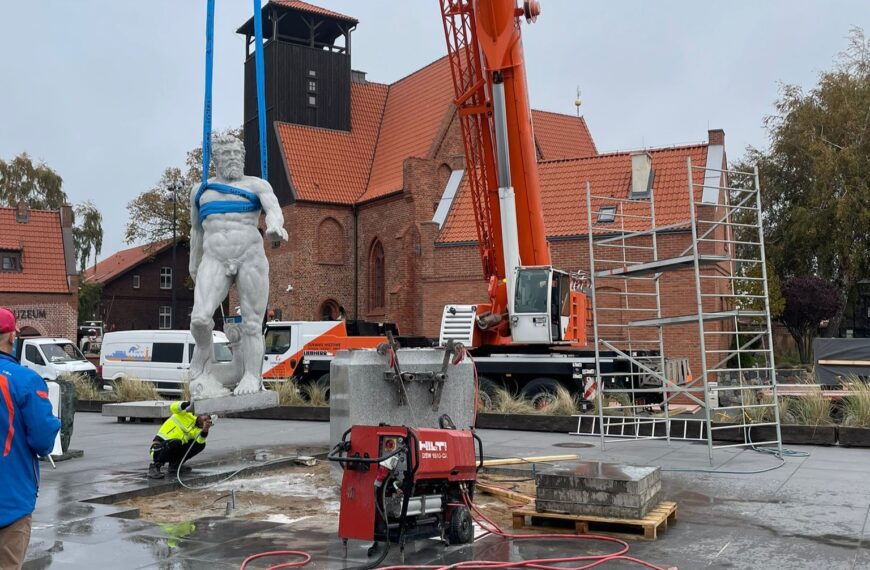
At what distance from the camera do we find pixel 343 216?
41.5 metres

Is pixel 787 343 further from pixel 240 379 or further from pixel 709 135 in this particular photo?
pixel 240 379

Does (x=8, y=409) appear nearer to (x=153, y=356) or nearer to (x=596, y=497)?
(x=596, y=497)

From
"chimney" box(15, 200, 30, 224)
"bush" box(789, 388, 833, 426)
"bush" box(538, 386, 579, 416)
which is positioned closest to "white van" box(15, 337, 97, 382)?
"bush" box(538, 386, 579, 416)

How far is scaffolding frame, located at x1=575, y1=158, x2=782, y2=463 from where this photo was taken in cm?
1109

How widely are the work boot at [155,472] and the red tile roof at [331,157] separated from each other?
102 ft

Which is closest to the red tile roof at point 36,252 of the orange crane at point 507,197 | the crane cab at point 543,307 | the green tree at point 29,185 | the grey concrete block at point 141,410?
the green tree at point 29,185

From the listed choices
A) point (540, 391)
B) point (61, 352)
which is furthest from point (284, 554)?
point (61, 352)

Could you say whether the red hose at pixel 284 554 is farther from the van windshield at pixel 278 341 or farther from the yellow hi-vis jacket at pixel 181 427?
the van windshield at pixel 278 341

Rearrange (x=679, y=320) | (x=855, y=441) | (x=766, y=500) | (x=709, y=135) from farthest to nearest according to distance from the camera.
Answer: (x=709, y=135) → (x=855, y=441) → (x=679, y=320) → (x=766, y=500)

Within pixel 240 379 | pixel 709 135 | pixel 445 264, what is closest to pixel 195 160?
pixel 445 264

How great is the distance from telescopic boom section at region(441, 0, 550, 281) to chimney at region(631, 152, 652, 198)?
13736 millimetres

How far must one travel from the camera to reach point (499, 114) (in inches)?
632

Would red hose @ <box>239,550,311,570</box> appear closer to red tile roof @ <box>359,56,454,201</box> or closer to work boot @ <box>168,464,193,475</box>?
work boot @ <box>168,464,193,475</box>

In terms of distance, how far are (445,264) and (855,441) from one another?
2134 centimetres
